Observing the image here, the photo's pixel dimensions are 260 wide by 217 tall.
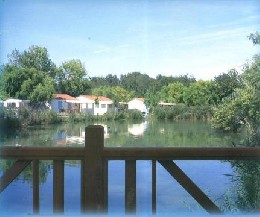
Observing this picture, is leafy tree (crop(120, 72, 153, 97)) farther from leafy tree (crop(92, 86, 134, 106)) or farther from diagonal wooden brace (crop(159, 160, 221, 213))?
diagonal wooden brace (crop(159, 160, 221, 213))

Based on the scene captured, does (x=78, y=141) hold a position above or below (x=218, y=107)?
below

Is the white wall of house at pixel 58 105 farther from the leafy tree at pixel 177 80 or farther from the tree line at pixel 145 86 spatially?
the leafy tree at pixel 177 80

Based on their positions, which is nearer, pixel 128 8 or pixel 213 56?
pixel 128 8

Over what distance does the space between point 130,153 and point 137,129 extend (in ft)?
2.18

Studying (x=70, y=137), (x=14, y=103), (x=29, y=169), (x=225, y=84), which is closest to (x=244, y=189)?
(x=225, y=84)

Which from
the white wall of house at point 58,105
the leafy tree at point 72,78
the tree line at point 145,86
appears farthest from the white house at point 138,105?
the white wall of house at point 58,105

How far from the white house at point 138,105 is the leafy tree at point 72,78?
11.4 inches

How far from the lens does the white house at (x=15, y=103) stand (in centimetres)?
211

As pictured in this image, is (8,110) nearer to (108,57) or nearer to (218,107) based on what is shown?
(108,57)

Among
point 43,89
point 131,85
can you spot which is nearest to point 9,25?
point 43,89

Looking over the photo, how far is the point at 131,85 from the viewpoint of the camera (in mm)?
2301

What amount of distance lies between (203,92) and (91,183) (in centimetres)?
110

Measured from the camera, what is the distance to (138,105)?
8.03ft

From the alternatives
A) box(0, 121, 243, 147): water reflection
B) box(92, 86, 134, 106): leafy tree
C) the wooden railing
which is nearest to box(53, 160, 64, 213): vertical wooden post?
→ the wooden railing
